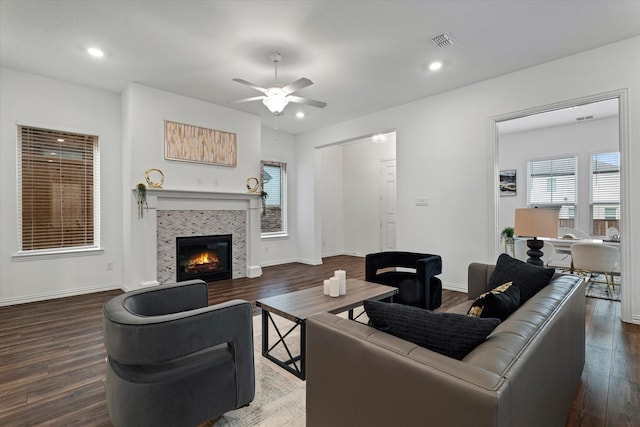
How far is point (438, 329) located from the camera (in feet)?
3.84

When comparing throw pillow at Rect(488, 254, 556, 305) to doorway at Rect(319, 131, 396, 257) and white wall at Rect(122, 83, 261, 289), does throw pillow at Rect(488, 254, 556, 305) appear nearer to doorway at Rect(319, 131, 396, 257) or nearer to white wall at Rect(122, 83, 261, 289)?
white wall at Rect(122, 83, 261, 289)

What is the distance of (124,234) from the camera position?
4797 millimetres

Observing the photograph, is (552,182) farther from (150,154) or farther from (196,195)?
(150,154)

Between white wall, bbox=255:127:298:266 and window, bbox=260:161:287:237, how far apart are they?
10cm

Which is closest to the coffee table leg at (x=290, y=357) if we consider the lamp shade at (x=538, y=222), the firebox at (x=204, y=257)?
the lamp shade at (x=538, y=222)

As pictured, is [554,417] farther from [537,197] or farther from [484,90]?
[537,197]

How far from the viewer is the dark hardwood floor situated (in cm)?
188

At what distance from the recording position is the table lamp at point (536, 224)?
273 centimetres

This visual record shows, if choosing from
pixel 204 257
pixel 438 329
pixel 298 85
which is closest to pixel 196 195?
pixel 204 257

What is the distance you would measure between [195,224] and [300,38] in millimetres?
3343

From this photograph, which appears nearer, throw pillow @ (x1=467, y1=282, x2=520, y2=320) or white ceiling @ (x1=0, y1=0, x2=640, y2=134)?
throw pillow @ (x1=467, y1=282, x2=520, y2=320)

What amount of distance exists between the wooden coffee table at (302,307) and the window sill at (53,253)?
356cm

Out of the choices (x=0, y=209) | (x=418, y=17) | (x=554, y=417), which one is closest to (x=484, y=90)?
(x=418, y=17)

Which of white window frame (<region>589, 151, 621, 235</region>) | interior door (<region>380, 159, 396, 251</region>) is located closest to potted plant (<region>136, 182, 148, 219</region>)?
interior door (<region>380, 159, 396, 251</region>)
